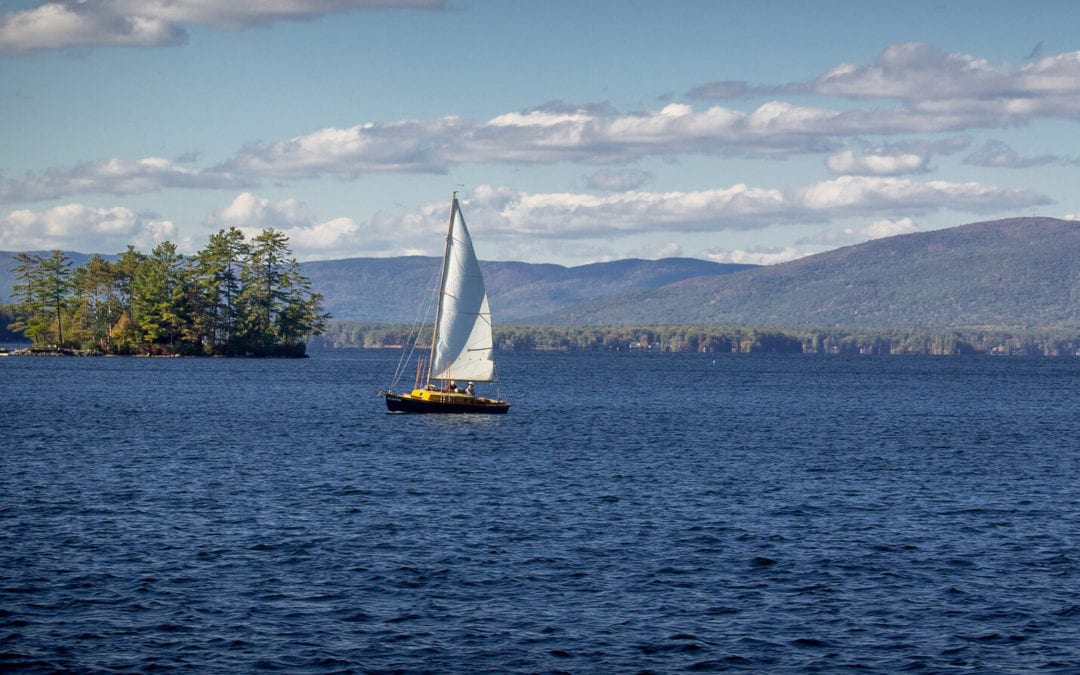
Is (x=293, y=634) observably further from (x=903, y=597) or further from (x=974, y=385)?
(x=974, y=385)

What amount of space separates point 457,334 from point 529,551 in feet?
163

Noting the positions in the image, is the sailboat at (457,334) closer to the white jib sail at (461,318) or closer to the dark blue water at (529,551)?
the white jib sail at (461,318)

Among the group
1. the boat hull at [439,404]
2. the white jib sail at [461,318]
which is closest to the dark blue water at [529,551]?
the boat hull at [439,404]

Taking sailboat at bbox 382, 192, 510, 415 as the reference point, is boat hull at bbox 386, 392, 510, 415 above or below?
below

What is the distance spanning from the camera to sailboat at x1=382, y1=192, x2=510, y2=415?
88750 millimetres

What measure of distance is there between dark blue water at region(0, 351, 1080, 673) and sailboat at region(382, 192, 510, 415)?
570 centimetres

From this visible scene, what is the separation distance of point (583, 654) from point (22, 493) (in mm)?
32017

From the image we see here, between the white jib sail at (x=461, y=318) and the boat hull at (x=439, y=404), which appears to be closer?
the white jib sail at (x=461, y=318)

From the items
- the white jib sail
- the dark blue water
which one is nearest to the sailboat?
the white jib sail

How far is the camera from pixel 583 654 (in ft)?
98.6

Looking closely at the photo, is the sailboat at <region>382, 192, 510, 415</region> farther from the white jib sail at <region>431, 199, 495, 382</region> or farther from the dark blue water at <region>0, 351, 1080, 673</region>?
the dark blue water at <region>0, 351, 1080, 673</region>

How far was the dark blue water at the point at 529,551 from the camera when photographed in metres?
30.6

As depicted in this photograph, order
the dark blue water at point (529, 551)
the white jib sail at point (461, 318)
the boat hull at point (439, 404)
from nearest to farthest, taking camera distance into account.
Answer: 1. the dark blue water at point (529, 551)
2. the white jib sail at point (461, 318)
3. the boat hull at point (439, 404)

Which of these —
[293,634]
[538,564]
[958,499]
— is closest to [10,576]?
[293,634]
